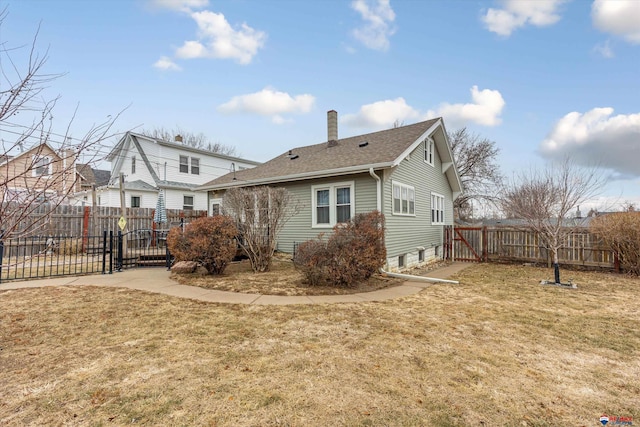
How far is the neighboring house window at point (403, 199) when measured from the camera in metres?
10.0

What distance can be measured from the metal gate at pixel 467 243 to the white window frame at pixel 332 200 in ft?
21.0

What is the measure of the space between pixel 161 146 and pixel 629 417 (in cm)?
2095

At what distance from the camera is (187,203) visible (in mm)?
19156

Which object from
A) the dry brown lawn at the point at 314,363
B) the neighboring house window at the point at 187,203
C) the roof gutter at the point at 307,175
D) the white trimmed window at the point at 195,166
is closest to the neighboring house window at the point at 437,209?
the roof gutter at the point at 307,175

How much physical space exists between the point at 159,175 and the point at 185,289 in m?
14.1

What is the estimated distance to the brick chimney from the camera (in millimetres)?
13969

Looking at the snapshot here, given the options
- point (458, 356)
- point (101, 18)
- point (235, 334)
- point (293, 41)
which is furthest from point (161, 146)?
point (458, 356)

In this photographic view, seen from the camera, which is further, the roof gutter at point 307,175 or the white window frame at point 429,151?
→ the white window frame at point 429,151

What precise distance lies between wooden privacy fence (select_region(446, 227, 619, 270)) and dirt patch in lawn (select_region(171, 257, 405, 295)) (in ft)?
21.4

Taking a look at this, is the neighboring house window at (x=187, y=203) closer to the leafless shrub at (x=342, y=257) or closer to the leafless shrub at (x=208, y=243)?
the leafless shrub at (x=208, y=243)

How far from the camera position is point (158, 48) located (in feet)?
32.5

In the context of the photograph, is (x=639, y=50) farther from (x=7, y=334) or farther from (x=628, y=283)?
(x=7, y=334)

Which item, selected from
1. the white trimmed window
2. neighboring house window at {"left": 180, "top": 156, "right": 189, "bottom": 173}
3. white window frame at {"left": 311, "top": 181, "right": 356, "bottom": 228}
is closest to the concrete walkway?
white window frame at {"left": 311, "top": 181, "right": 356, "bottom": 228}

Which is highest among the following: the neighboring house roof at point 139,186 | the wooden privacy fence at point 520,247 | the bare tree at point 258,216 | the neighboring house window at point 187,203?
the neighboring house roof at point 139,186
